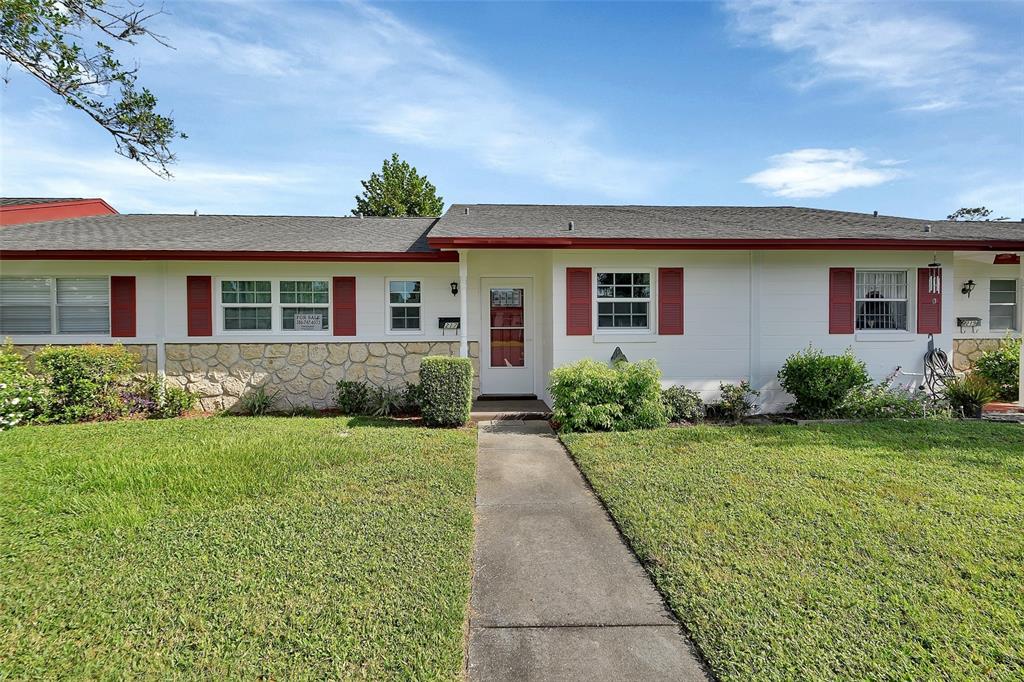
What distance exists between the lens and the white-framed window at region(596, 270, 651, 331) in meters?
8.11

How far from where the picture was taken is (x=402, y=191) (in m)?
25.9

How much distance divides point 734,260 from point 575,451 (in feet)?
16.0

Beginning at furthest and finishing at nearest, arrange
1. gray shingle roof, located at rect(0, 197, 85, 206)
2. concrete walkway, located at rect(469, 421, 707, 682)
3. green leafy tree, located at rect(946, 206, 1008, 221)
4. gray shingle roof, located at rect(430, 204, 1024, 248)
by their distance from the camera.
→ green leafy tree, located at rect(946, 206, 1008, 221), gray shingle roof, located at rect(0, 197, 85, 206), gray shingle roof, located at rect(430, 204, 1024, 248), concrete walkway, located at rect(469, 421, 707, 682)

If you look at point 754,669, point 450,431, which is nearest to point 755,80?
point 450,431

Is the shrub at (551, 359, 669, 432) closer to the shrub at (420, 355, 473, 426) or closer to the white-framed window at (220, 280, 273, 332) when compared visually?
the shrub at (420, 355, 473, 426)

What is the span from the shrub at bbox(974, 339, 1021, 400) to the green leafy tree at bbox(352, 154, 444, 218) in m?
22.9

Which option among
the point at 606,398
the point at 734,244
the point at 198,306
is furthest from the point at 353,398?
the point at 734,244

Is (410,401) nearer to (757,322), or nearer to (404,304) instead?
(404,304)

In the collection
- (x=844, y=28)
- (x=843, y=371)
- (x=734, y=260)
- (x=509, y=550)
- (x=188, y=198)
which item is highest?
(x=844, y=28)

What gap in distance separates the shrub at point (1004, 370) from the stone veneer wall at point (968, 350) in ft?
2.92

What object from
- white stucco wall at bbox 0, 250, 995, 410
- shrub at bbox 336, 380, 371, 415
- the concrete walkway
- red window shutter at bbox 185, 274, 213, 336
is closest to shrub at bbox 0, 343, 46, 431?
white stucco wall at bbox 0, 250, 995, 410

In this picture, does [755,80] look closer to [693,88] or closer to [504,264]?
[693,88]

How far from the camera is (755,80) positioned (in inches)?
402

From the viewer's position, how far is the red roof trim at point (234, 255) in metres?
7.80
